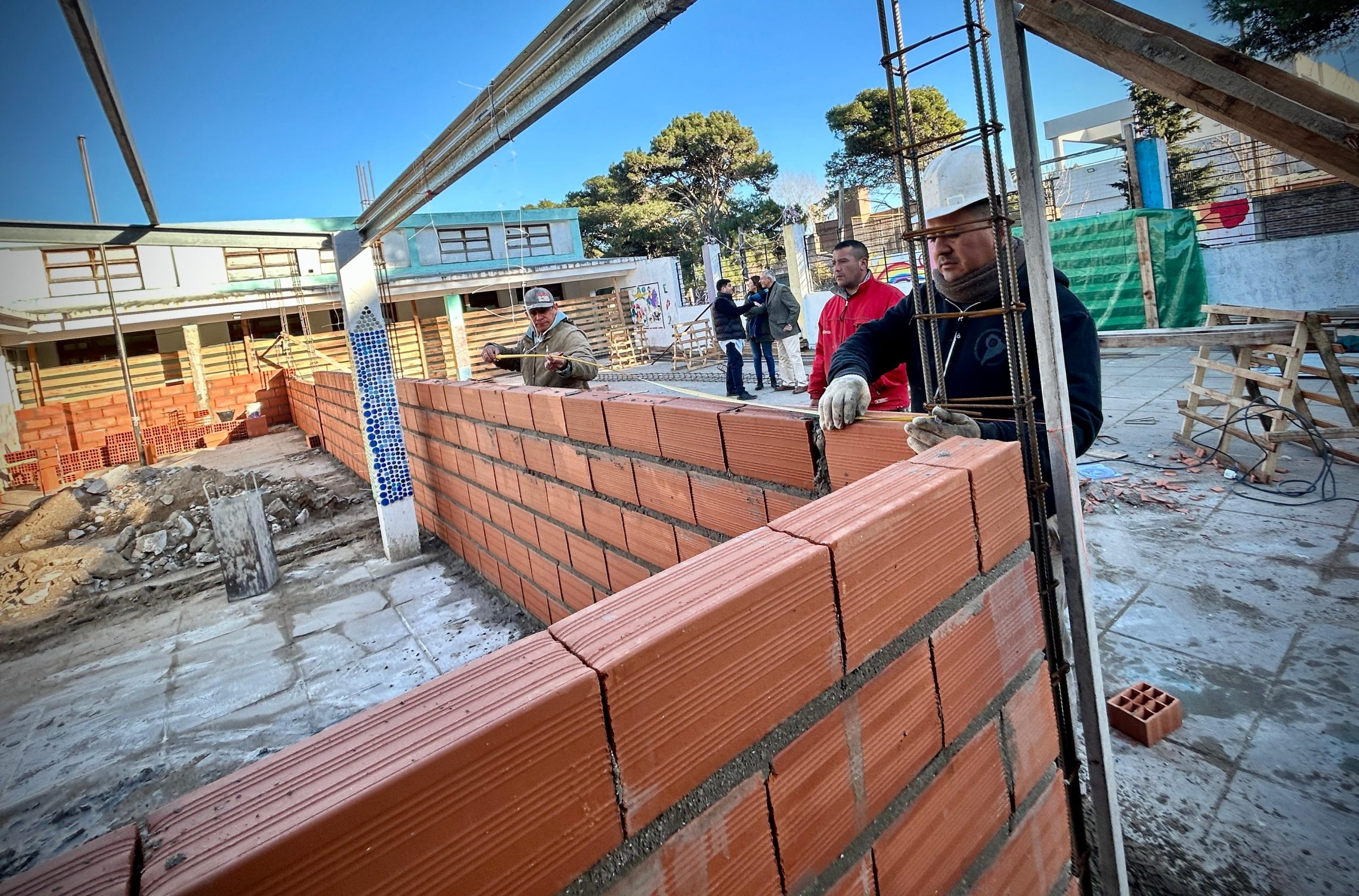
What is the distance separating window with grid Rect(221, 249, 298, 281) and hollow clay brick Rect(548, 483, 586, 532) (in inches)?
922

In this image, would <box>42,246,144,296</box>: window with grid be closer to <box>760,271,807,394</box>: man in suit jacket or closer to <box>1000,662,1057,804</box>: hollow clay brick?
<box>760,271,807,394</box>: man in suit jacket

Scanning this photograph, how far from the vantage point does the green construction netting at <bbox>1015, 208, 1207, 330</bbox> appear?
12.4 meters

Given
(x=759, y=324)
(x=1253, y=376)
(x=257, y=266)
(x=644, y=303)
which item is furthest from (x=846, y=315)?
(x=257, y=266)

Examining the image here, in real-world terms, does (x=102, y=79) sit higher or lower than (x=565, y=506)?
higher

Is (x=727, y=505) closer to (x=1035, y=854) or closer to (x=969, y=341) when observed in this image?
(x=969, y=341)

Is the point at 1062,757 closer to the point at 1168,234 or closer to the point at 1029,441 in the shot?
the point at 1029,441

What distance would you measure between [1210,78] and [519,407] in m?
3.26

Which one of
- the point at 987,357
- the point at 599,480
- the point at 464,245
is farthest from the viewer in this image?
the point at 464,245

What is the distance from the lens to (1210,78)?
1208 mm

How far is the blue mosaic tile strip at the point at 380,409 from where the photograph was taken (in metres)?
5.96

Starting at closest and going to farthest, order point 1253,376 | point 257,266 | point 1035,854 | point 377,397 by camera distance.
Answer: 1. point 1035,854
2. point 1253,376
3. point 377,397
4. point 257,266

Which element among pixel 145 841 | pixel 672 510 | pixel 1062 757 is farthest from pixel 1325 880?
pixel 145 841

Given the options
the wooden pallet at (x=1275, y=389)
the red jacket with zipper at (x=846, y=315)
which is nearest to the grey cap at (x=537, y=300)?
the red jacket with zipper at (x=846, y=315)

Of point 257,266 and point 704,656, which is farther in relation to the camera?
point 257,266
